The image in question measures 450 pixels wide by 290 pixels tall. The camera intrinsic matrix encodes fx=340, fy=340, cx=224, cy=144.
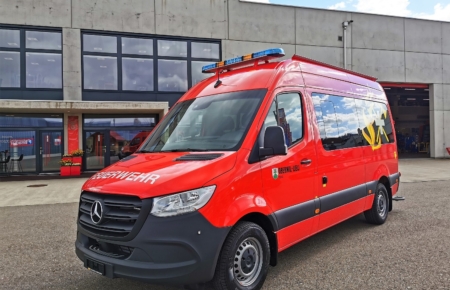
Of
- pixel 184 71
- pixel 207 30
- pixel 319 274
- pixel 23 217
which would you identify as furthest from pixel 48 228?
pixel 207 30

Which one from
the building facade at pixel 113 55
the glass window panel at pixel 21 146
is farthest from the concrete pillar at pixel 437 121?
the glass window panel at pixel 21 146

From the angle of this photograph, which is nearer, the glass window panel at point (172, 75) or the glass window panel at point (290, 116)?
the glass window panel at point (290, 116)

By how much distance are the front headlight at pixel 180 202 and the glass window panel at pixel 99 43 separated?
14718mm

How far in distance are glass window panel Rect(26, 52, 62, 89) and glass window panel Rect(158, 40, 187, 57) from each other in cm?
460

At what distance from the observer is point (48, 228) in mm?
6395

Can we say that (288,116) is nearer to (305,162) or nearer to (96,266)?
(305,162)

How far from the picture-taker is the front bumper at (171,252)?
2.85 meters

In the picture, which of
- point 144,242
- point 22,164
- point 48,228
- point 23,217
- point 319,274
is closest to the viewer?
point 144,242

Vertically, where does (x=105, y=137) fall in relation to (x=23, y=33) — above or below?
below

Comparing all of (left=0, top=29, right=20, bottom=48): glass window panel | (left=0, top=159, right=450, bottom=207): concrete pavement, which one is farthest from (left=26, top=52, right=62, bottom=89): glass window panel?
(left=0, top=159, right=450, bottom=207): concrete pavement

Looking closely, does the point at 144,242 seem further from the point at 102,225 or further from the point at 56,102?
the point at 56,102

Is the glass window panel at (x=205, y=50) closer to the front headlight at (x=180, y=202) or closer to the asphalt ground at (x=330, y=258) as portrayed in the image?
the asphalt ground at (x=330, y=258)

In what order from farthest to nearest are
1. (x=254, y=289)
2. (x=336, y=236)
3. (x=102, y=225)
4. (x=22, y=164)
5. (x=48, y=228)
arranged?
(x=22, y=164) → (x=48, y=228) → (x=336, y=236) → (x=254, y=289) → (x=102, y=225)

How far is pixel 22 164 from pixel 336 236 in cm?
1502
